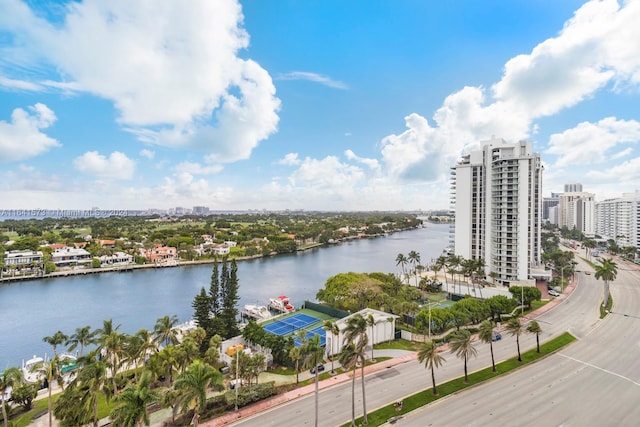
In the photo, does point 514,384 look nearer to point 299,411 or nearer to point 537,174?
point 299,411

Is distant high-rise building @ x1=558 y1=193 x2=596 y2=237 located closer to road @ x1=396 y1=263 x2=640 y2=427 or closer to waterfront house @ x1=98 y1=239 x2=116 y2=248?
road @ x1=396 y1=263 x2=640 y2=427

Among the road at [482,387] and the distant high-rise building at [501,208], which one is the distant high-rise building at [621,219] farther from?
the road at [482,387]

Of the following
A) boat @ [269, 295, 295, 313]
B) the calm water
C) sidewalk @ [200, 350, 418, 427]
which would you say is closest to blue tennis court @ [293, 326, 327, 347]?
sidewalk @ [200, 350, 418, 427]

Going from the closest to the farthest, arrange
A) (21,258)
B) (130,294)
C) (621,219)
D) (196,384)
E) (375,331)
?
(196,384)
(375,331)
(130,294)
(21,258)
(621,219)

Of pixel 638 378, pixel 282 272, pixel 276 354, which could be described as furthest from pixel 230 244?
pixel 638 378

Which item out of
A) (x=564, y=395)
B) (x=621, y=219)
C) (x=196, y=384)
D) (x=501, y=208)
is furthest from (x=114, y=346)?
(x=621, y=219)

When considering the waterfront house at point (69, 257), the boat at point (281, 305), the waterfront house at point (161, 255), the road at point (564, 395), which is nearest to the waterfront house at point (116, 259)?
the waterfront house at point (69, 257)

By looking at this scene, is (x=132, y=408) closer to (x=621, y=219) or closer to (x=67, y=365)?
(x=67, y=365)
